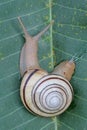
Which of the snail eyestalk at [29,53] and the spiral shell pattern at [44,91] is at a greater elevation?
the snail eyestalk at [29,53]

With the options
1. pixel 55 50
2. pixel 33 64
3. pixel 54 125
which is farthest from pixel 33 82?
pixel 54 125

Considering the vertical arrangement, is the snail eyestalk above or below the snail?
above

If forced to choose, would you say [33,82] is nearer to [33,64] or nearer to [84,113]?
[33,64]

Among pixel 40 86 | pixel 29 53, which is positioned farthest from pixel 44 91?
pixel 29 53
